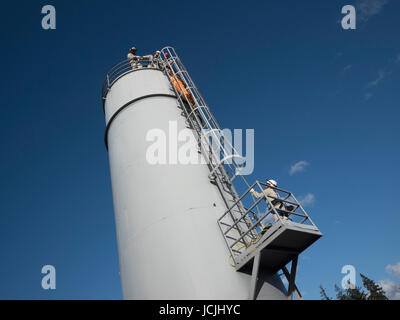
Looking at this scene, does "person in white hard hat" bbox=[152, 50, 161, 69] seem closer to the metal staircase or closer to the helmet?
the metal staircase

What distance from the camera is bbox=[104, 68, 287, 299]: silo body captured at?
20.8 ft

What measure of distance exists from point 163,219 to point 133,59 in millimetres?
8385

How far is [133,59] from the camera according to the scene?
505 inches

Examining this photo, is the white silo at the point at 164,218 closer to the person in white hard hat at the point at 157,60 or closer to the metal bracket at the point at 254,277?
the metal bracket at the point at 254,277

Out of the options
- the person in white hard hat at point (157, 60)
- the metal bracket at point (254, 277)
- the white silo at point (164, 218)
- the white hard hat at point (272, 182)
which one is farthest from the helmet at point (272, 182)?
the person in white hard hat at point (157, 60)

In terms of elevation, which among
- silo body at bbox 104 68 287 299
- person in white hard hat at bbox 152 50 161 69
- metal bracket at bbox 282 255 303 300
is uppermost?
person in white hard hat at bbox 152 50 161 69

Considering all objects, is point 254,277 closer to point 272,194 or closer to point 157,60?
point 272,194

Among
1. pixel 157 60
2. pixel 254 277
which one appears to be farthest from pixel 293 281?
pixel 157 60

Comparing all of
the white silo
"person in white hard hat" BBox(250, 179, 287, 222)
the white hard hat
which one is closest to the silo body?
the white silo

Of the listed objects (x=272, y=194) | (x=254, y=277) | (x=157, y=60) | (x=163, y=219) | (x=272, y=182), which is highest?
(x=157, y=60)

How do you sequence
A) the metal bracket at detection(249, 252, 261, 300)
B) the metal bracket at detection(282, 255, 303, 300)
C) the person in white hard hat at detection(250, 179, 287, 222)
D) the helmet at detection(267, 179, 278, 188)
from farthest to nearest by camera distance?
1. the helmet at detection(267, 179, 278, 188)
2. the metal bracket at detection(282, 255, 303, 300)
3. the person in white hard hat at detection(250, 179, 287, 222)
4. the metal bracket at detection(249, 252, 261, 300)

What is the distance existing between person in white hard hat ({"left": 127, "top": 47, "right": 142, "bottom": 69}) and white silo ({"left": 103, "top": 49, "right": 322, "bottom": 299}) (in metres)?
2.29
